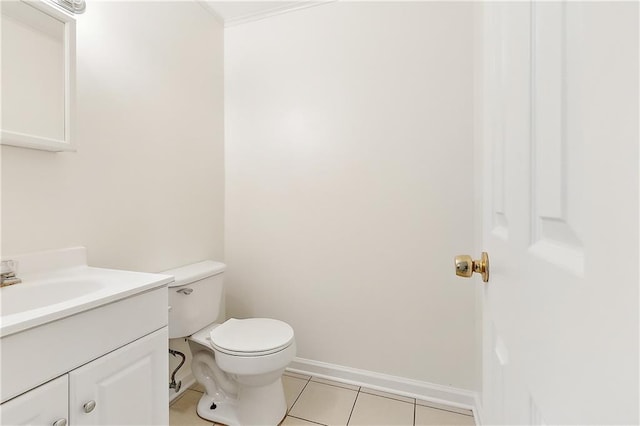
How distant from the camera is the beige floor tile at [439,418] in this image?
149cm

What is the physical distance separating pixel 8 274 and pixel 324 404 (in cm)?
151

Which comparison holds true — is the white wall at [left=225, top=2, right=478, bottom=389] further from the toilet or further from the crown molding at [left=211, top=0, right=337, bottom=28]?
the toilet

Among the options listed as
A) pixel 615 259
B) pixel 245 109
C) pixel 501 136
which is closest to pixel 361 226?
pixel 245 109

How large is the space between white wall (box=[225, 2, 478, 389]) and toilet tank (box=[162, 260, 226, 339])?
38 cm

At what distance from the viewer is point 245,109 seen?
6.67ft

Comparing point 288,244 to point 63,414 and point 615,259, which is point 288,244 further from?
point 615,259

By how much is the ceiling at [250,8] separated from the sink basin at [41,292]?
1.81 meters

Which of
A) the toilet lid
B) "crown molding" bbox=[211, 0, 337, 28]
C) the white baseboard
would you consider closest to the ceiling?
"crown molding" bbox=[211, 0, 337, 28]

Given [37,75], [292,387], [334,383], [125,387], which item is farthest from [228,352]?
[37,75]

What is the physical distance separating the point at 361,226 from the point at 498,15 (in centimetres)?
134

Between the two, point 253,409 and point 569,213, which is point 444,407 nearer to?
point 253,409

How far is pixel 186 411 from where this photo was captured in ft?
5.15

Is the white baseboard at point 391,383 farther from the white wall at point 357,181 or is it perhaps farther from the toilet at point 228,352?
the toilet at point 228,352

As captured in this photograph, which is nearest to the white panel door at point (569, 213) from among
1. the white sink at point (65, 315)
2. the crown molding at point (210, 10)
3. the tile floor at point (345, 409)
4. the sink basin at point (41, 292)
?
the white sink at point (65, 315)
